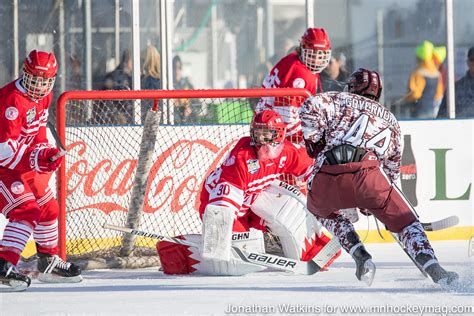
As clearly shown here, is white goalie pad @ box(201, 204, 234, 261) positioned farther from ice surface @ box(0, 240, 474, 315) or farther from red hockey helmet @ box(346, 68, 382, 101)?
red hockey helmet @ box(346, 68, 382, 101)

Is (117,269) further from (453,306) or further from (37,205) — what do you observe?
(453,306)

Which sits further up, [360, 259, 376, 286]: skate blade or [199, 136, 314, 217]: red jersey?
[199, 136, 314, 217]: red jersey

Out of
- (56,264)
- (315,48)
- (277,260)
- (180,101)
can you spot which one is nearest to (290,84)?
(315,48)

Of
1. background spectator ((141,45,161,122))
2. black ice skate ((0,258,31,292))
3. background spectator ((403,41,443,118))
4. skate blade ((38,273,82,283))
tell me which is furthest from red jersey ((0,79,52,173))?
background spectator ((403,41,443,118))

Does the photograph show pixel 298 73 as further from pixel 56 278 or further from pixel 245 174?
pixel 56 278

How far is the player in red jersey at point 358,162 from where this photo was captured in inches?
226

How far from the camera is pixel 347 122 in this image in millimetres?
5750

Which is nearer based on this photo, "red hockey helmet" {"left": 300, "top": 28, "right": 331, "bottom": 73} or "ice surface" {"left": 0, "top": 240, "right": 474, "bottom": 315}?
"ice surface" {"left": 0, "top": 240, "right": 474, "bottom": 315}

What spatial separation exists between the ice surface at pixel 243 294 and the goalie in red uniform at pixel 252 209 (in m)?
0.15

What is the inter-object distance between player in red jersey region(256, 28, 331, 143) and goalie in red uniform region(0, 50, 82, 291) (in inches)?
67.5

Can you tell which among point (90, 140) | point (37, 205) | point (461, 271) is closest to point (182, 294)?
point (37, 205)

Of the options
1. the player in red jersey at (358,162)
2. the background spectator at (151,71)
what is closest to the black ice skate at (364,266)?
the player in red jersey at (358,162)

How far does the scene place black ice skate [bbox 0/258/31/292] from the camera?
6.14m

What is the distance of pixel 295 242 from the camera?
6852 millimetres
